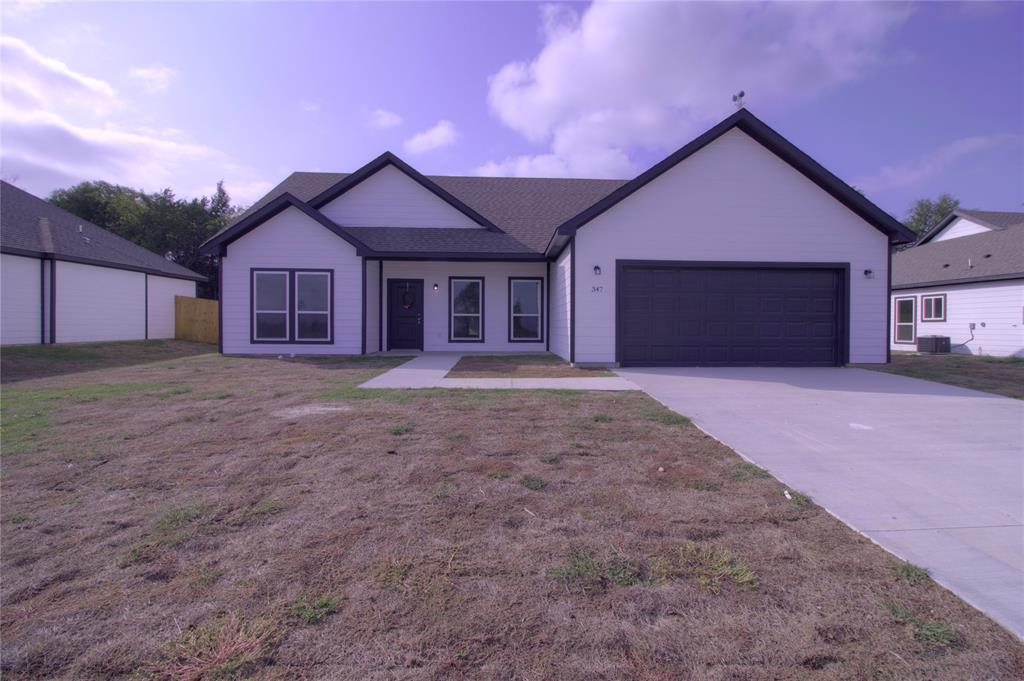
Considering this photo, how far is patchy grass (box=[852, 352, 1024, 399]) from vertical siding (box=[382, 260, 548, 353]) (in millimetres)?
9137

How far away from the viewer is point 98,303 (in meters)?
→ 19.6

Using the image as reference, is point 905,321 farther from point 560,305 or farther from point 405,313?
point 405,313

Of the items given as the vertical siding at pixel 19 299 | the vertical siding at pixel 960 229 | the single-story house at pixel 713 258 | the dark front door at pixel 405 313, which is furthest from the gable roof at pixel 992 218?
the vertical siding at pixel 19 299

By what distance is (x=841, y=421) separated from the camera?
6977 millimetres

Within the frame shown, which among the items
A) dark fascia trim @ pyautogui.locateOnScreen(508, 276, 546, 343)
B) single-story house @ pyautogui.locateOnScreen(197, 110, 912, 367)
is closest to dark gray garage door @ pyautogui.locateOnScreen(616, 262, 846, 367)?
single-story house @ pyautogui.locateOnScreen(197, 110, 912, 367)

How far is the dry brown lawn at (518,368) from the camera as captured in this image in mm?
11166

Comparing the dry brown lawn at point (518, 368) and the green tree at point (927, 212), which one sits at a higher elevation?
the green tree at point (927, 212)

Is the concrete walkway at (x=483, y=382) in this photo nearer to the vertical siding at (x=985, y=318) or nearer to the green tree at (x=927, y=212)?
the vertical siding at (x=985, y=318)

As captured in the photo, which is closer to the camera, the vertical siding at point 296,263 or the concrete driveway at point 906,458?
the concrete driveway at point 906,458

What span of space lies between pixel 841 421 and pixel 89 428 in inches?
A: 356

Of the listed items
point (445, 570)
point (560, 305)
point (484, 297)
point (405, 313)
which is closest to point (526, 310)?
point (484, 297)

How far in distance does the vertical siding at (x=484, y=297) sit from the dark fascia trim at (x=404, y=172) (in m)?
1.35

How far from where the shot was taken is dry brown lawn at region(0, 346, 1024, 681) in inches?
95.7

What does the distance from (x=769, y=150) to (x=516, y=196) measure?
28.4ft
